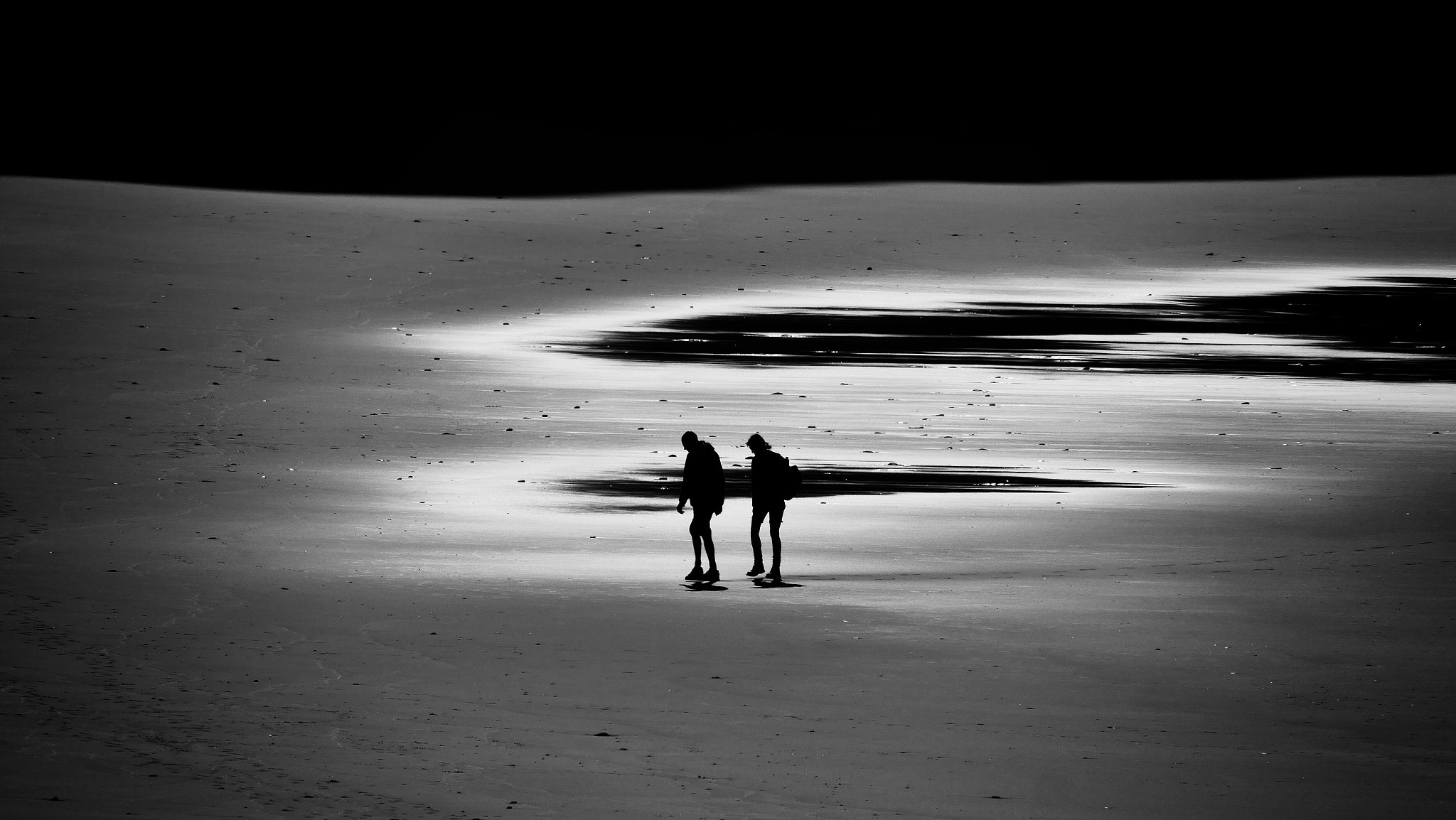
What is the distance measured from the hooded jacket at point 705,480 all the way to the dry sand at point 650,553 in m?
0.56

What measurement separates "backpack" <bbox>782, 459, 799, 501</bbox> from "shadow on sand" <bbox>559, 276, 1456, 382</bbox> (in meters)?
7.54

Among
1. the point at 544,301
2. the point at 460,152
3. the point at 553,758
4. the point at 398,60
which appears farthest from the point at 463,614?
the point at 398,60

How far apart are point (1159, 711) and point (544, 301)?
15.0 meters

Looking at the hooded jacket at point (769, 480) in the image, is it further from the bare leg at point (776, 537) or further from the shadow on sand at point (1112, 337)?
the shadow on sand at point (1112, 337)

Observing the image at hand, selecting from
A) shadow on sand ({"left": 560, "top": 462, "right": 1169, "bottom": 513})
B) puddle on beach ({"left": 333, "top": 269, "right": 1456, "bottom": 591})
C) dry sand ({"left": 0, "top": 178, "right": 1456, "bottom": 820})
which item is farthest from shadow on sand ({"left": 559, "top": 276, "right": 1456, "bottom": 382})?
shadow on sand ({"left": 560, "top": 462, "right": 1169, "bottom": 513})

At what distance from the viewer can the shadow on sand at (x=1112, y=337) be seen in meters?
20.4

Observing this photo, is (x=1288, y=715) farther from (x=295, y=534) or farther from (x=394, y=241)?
(x=394, y=241)

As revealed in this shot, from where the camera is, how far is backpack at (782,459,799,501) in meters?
12.7

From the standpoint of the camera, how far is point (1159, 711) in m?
9.51

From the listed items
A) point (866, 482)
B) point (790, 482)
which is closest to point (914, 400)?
point (866, 482)

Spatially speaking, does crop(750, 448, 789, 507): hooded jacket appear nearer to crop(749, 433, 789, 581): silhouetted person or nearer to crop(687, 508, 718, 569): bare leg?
crop(749, 433, 789, 581): silhouetted person

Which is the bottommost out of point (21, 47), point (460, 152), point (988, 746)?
point (988, 746)

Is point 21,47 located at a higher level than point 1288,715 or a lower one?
higher

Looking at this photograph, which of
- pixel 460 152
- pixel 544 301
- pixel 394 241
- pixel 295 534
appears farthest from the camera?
pixel 460 152
